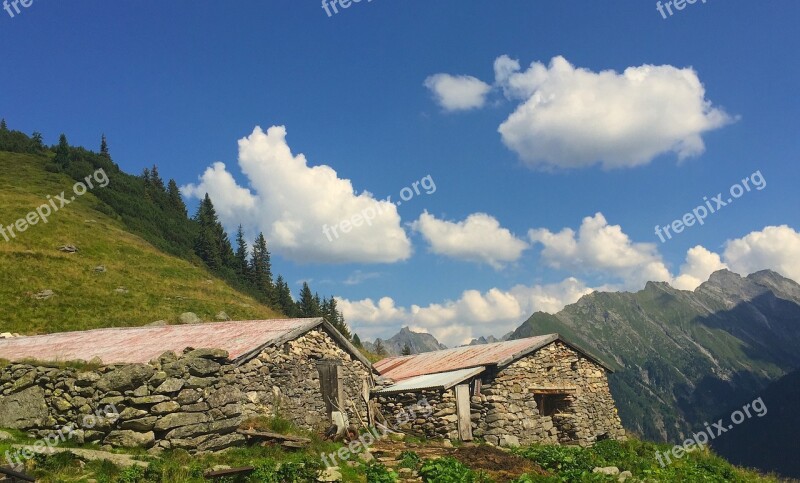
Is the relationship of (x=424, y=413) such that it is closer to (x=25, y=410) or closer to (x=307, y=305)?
(x=25, y=410)

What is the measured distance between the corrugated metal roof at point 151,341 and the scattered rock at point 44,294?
864 inches

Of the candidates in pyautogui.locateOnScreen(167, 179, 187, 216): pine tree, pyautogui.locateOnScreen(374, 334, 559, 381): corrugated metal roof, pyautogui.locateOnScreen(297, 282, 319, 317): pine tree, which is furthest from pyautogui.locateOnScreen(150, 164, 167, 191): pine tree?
pyautogui.locateOnScreen(374, 334, 559, 381): corrugated metal roof

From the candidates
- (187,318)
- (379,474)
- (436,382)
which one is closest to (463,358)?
(436,382)

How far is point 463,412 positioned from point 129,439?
13514mm

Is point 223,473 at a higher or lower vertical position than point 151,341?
lower

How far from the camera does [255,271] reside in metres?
97.7

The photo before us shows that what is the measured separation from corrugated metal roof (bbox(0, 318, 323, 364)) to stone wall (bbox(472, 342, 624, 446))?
8014 millimetres

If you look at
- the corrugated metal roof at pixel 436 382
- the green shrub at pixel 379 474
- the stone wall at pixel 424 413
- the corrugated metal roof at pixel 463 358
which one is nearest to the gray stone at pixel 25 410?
the green shrub at pixel 379 474

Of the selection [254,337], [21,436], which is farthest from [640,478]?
[21,436]

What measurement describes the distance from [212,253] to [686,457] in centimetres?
8033

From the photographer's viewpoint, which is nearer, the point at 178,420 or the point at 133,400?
the point at 133,400

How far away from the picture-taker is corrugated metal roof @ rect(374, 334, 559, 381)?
77.5 ft

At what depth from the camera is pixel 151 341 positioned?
20.4m

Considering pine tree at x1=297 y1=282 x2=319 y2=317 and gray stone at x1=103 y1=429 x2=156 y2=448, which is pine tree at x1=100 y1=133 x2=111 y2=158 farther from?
gray stone at x1=103 y1=429 x2=156 y2=448
